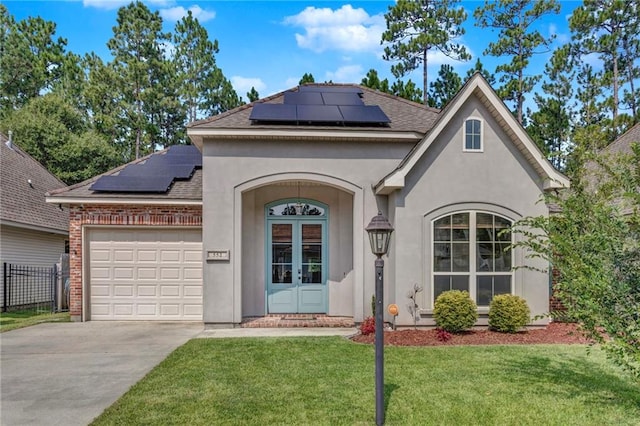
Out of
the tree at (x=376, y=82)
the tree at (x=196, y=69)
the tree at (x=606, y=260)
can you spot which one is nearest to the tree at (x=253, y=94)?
the tree at (x=376, y=82)

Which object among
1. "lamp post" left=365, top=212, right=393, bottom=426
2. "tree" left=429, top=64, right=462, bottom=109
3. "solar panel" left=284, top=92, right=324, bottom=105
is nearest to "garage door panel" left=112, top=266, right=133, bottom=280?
"solar panel" left=284, top=92, right=324, bottom=105

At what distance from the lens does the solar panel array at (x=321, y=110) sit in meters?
10.2

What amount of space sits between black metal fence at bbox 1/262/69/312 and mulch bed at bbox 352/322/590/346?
9.75 metres

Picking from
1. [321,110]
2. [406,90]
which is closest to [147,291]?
[321,110]

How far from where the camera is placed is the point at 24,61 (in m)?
30.7

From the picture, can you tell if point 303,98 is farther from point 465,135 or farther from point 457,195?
point 457,195

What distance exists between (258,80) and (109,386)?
1832 cm

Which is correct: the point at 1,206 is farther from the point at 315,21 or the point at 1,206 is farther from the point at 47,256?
the point at 315,21

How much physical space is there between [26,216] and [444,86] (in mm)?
20133

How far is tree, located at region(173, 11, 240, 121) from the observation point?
28.8m

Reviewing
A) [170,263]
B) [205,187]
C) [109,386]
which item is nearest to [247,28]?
[205,187]

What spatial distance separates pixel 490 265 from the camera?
30.6 ft

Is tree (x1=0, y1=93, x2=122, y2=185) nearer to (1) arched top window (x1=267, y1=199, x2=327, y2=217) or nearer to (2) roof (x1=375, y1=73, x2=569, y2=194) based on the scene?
(1) arched top window (x1=267, y1=199, x2=327, y2=217)

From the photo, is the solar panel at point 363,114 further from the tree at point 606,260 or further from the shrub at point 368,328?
the tree at point 606,260
